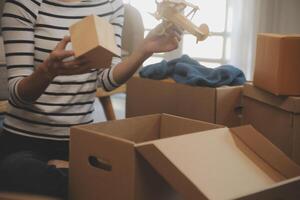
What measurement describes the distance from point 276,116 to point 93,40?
639 mm

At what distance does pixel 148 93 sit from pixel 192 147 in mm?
696

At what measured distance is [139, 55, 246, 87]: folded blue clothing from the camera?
1350 mm

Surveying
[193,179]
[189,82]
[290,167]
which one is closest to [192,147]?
[193,179]

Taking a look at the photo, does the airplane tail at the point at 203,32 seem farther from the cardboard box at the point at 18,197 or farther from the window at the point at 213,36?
the window at the point at 213,36

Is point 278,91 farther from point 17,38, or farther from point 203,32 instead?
point 17,38

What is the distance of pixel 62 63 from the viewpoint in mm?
908

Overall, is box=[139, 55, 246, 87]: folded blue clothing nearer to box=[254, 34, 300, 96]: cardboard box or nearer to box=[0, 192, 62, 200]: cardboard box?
box=[254, 34, 300, 96]: cardboard box

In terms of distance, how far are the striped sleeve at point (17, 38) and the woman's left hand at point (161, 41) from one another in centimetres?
30

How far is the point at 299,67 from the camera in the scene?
113cm

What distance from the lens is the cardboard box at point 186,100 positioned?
1332mm

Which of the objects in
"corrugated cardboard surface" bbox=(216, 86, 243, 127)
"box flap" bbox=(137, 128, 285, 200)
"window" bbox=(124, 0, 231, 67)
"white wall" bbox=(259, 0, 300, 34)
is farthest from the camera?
"window" bbox=(124, 0, 231, 67)

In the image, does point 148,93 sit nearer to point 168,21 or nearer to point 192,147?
point 168,21

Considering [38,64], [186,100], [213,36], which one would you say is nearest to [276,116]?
A: [186,100]

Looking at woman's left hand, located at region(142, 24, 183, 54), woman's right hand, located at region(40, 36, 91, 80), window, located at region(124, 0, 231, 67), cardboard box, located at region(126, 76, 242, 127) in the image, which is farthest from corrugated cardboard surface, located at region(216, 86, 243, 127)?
window, located at region(124, 0, 231, 67)
